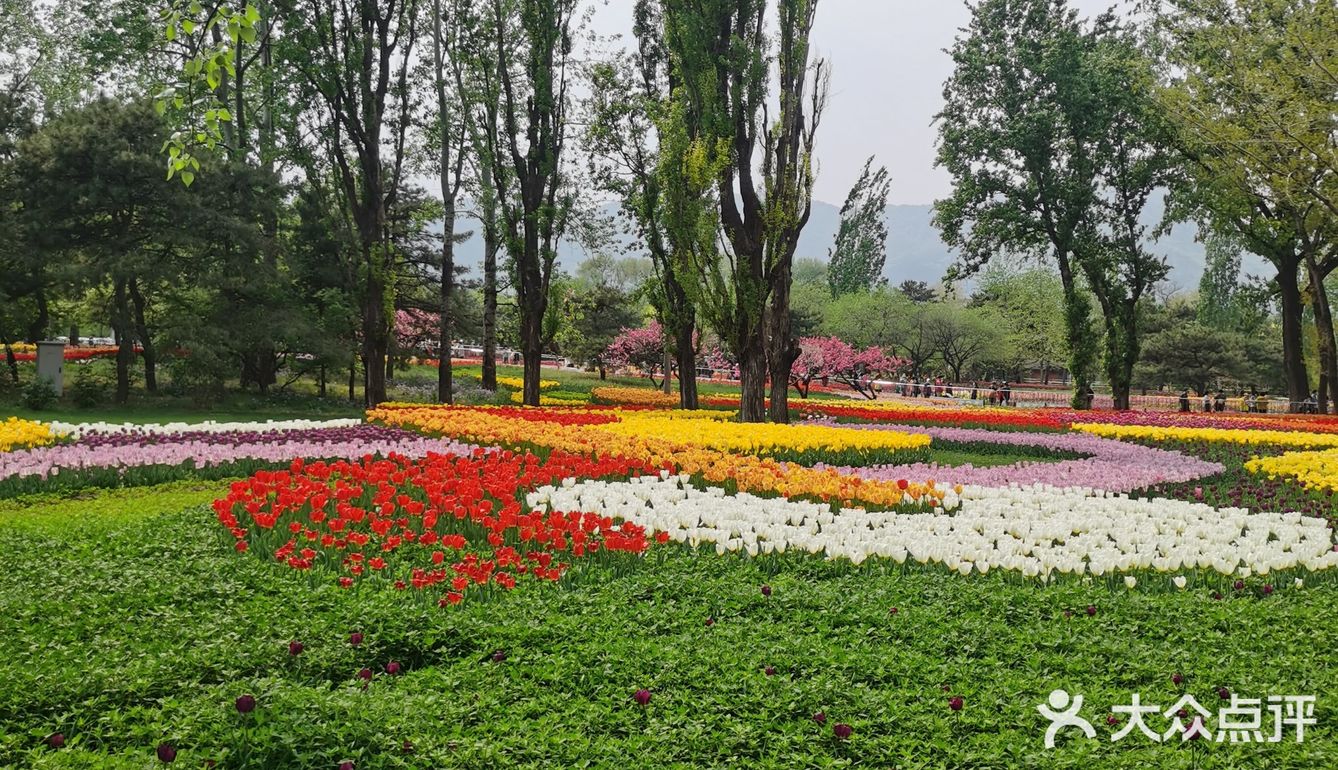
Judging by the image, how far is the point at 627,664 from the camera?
14.0 ft

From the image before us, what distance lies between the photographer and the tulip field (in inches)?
139

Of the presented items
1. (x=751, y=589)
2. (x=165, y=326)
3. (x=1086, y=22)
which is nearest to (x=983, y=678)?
(x=751, y=589)

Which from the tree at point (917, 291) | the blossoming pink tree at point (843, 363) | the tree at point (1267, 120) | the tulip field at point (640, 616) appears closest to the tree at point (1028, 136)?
the tree at point (1267, 120)

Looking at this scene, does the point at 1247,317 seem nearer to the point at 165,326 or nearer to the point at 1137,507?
the point at 1137,507

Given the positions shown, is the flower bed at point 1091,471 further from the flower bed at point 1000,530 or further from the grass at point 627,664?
the grass at point 627,664

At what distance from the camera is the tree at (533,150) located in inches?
899

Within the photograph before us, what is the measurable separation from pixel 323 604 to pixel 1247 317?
37584 mm

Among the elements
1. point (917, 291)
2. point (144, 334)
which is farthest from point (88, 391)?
point (917, 291)

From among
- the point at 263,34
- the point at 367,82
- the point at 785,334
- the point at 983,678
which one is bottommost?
the point at 983,678

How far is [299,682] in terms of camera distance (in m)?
4.04

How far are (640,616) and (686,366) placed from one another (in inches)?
797

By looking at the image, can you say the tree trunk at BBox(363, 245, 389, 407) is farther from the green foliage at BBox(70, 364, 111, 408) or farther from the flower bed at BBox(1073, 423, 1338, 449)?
the flower bed at BBox(1073, 423, 1338, 449)

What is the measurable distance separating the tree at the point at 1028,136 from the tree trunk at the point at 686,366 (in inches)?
543

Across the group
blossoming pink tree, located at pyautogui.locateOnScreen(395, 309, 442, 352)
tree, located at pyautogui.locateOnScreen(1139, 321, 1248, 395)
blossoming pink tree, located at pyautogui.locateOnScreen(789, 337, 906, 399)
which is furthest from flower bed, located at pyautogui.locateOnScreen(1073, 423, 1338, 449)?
tree, located at pyautogui.locateOnScreen(1139, 321, 1248, 395)
